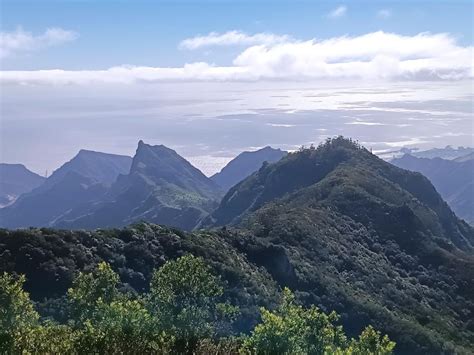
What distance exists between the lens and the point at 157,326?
47125mm

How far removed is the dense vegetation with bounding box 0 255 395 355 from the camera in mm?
39031

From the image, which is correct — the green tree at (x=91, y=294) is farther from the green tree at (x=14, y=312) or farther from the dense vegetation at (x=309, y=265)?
the dense vegetation at (x=309, y=265)

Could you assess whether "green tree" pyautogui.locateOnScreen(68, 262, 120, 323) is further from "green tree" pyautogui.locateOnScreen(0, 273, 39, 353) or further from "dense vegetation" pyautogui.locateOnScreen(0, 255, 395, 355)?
"green tree" pyautogui.locateOnScreen(0, 273, 39, 353)

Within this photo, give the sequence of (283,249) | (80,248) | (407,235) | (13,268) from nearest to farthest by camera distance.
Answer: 1. (13,268)
2. (80,248)
3. (283,249)
4. (407,235)

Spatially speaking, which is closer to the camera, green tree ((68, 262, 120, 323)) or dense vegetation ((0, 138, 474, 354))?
green tree ((68, 262, 120, 323))

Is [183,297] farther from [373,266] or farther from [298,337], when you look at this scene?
[373,266]

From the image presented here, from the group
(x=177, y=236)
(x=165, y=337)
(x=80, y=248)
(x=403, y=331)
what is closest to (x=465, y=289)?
(x=403, y=331)

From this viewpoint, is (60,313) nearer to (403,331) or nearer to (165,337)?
(165,337)

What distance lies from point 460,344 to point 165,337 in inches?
3914

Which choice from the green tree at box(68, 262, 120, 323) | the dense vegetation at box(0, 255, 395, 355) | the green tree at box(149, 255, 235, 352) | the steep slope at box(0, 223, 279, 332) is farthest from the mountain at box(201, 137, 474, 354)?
the green tree at box(68, 262, 120, 323)

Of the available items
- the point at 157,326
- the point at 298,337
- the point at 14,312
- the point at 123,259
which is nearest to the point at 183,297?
the point at 157,326

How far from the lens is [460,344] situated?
126 metres

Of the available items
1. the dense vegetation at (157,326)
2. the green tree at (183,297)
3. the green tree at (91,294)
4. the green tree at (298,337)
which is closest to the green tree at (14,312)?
the dense vegetation at (157,326)

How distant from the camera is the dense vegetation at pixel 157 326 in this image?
3903cm
